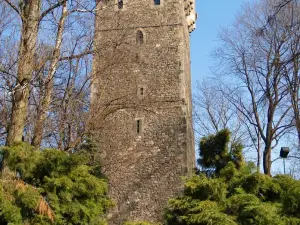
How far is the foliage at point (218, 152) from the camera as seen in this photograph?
9.59m

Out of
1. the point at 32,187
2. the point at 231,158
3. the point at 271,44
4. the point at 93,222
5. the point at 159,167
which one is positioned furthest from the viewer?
the point at 159,167

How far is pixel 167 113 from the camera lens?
1627 centimetres

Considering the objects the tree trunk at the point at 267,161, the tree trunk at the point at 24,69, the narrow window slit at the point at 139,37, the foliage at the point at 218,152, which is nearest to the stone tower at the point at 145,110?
the narrow window slit at the point at 139,37

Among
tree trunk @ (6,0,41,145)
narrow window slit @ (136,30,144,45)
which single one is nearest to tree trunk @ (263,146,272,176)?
narrow window slit @ (136,30,144,45)

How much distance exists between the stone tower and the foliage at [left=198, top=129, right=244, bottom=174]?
511cm

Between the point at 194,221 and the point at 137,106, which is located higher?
the point at 137,106

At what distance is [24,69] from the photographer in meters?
7.65

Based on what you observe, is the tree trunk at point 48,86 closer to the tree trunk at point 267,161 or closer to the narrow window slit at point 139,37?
the tree trunk at point 267,161

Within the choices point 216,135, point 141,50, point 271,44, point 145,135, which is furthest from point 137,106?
point 216,135

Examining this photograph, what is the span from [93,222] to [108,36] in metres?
10.5

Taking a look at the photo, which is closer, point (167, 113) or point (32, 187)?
point (32, 187)

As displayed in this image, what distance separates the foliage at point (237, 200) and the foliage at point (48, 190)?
152 centimetres

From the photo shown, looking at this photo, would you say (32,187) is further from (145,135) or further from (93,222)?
(145,135)

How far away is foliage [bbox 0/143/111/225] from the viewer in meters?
6.76
